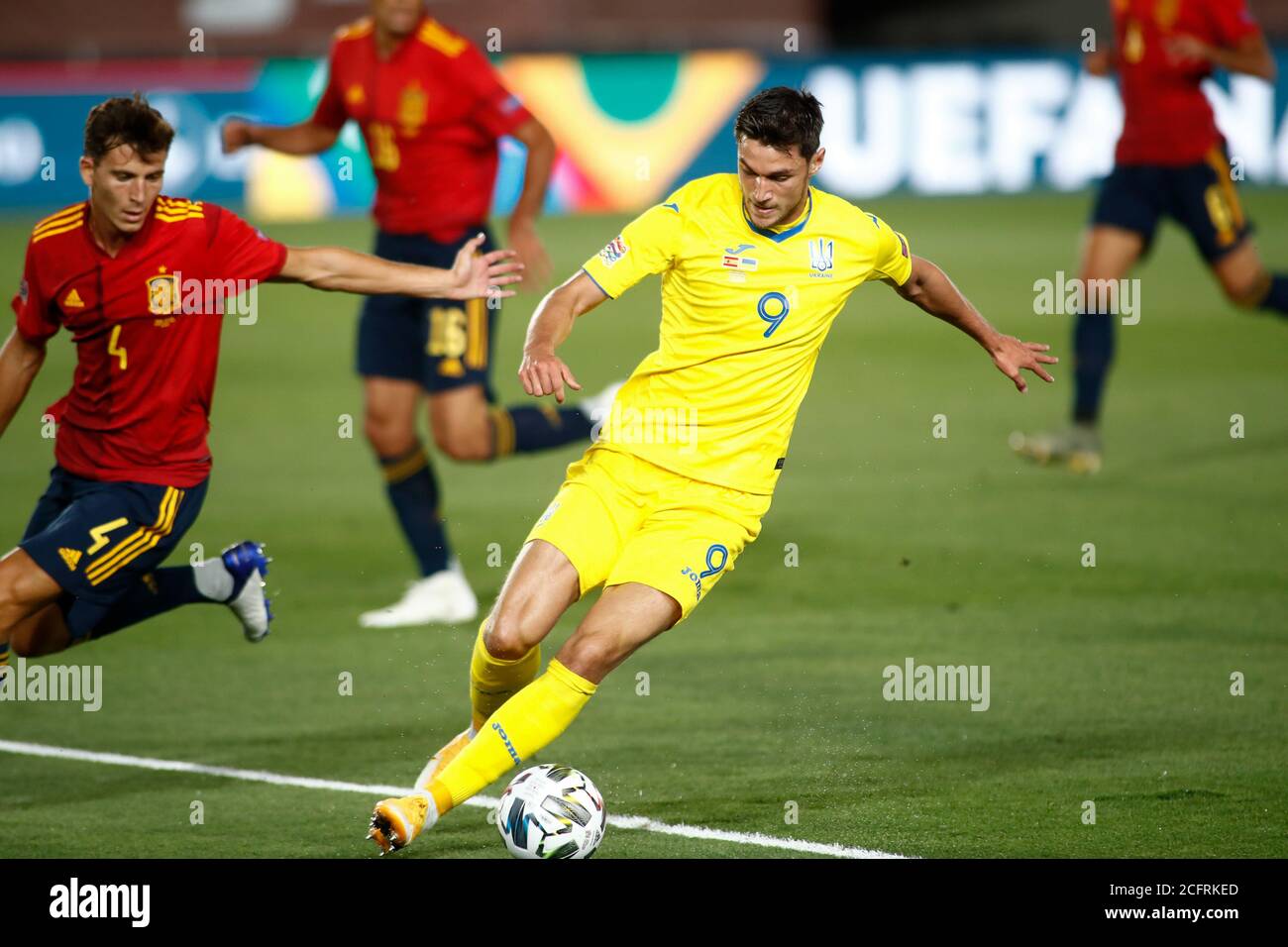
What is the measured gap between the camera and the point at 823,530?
32.3 ft

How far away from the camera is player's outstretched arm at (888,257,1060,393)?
598 centimetres

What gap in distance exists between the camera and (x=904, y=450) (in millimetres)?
11703

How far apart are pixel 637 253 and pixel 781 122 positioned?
0.59 meters

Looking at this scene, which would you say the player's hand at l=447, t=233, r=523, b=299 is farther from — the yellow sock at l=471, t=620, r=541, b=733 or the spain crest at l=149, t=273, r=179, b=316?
the yellow sock at l=471, t=620, r=541, b=733

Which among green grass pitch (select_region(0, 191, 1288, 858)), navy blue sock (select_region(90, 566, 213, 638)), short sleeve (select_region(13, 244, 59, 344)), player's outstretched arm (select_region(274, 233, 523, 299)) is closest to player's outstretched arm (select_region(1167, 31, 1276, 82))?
green grass pitch (select_region(0, 191, 1288, 858))

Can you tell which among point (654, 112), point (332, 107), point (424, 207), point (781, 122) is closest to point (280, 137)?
point (332, 107)

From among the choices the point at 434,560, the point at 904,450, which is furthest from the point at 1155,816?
the point at 904,450

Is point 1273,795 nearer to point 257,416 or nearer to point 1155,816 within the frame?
point 1155,816

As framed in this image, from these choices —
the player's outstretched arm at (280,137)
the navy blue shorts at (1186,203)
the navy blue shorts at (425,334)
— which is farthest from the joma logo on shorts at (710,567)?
the navy blue shorts at (1186,203)

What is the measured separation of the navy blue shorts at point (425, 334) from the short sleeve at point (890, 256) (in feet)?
9.01

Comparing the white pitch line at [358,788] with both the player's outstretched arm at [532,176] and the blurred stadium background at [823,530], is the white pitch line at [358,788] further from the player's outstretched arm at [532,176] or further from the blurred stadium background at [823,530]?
the player's outstretched arm at [532,176]

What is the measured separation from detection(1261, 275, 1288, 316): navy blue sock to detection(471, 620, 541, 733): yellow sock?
6554 mm

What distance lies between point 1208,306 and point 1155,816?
12.0 m

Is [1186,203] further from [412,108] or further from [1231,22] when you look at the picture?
[412,108]
